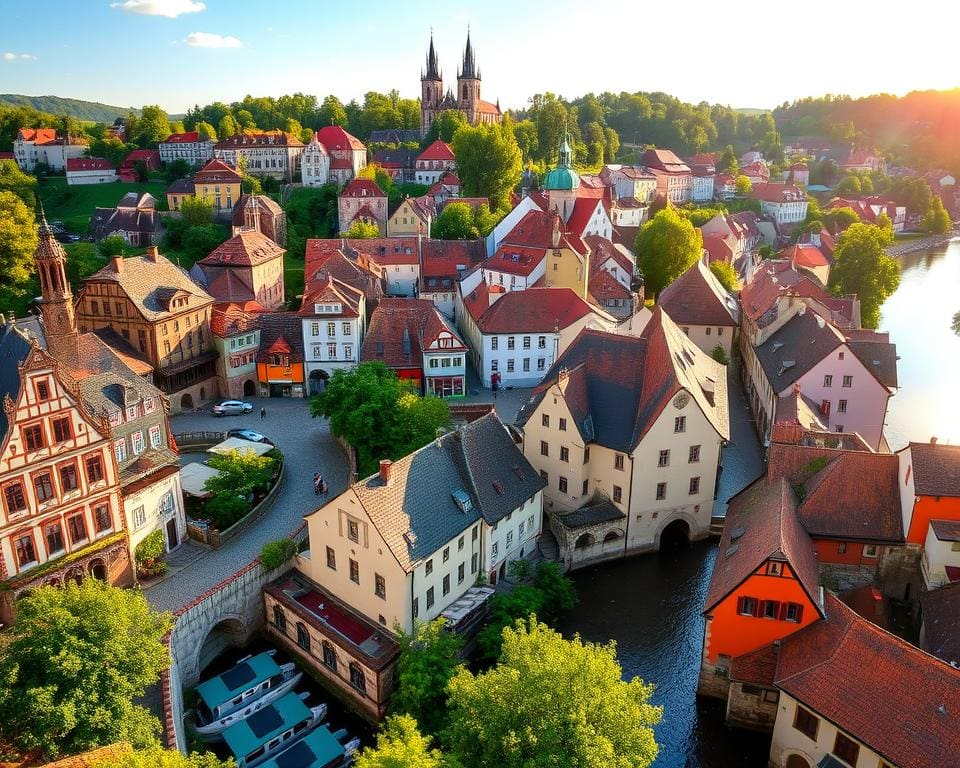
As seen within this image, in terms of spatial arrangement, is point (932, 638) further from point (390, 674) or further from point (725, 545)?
point (390, 674)

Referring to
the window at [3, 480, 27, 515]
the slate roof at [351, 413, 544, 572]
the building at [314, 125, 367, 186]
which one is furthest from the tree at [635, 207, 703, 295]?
the window at [3, 480, 27, 515]

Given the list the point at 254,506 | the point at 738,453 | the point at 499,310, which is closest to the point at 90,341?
the point at 254,506

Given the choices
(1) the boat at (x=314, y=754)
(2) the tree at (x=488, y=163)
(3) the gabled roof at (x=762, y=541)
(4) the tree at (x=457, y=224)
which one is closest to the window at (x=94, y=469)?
(1) the boat at (x=314, y=754)

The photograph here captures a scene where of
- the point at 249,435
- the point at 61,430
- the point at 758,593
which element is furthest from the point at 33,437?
the point at 758,593

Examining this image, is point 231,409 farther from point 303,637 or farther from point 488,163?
point 488,163

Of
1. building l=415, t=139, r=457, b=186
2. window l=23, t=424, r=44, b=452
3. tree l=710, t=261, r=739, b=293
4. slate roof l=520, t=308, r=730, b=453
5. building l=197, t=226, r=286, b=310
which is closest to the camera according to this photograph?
window l=23, t=424, r=44, b=452

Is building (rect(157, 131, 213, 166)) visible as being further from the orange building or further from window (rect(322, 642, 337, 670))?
the orange building

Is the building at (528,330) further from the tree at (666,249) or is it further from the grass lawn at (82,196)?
the grass lawn at (82,196)
